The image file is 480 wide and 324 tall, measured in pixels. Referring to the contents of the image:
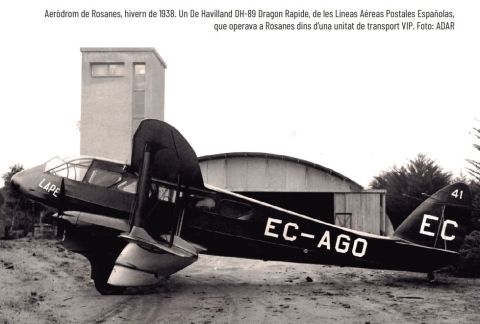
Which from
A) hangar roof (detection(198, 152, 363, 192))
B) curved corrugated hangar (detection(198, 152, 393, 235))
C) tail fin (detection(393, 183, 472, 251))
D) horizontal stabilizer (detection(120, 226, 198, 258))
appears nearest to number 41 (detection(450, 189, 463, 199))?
tail fin (detection(393, 183, 472, 251))

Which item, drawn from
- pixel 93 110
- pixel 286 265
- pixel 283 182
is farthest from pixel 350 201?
pixel 93 110

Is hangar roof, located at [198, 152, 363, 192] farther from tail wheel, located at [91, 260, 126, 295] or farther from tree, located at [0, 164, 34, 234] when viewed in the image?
tail wheel, located at [91, 260, 126, 295]

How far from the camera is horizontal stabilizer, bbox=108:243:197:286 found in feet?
25.9

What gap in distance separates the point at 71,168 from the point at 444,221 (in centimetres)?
859

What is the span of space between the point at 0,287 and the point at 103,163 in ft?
10.7

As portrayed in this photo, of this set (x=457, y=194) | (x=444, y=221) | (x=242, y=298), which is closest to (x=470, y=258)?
(x=444, y=221)

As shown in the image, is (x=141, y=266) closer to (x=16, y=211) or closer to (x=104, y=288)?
(x=104, y=288)

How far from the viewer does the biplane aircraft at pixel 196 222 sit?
9391 mm

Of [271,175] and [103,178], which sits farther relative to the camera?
[271,175]

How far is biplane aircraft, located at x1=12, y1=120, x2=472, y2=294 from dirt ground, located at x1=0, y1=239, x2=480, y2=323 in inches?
27.5

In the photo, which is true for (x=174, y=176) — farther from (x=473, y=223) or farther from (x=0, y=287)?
(x=473, y=223)

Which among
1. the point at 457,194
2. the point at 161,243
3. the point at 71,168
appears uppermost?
the point at 71,168

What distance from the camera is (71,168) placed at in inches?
408

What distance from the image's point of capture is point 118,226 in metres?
9.40
